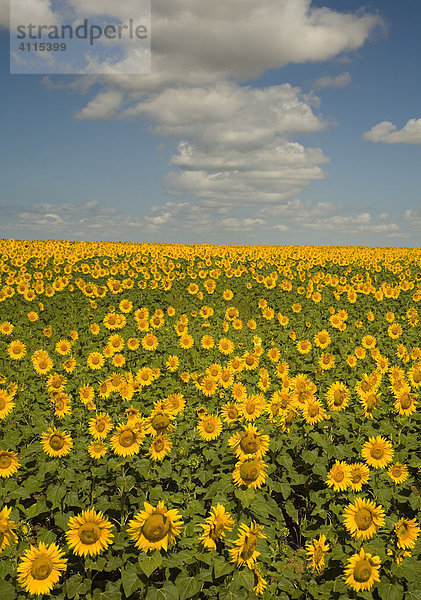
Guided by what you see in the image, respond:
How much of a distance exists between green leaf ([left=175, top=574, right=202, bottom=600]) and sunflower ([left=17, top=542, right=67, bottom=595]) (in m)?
0.95

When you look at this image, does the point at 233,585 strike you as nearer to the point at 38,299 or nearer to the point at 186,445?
the point at 186,445

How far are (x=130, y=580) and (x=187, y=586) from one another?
473mm

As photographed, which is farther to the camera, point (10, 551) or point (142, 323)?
point (142, 323)

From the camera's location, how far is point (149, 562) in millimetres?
2982

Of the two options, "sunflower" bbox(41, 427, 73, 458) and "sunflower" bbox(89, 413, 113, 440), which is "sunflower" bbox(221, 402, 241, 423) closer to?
"sunflower" bbox(89, 413, 113, 440)

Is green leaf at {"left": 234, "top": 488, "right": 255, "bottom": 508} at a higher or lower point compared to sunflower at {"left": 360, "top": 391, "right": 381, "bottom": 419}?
lower

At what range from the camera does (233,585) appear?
3.30 meters

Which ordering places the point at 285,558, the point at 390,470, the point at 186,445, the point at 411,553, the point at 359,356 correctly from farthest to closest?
the point at 359,356
the point at 186,445
the point at 390,470
the point at 285,558
the point at 411,553

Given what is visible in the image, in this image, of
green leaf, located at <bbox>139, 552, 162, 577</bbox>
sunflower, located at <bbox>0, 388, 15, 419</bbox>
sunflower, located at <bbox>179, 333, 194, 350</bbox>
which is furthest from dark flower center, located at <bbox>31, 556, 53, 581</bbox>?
sunflower, located at <bbox>179, 333, 194, 350</bbox>

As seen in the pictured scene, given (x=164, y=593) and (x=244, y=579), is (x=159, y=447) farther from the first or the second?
(x=244, y=579)

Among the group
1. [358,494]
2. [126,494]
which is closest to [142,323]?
[126,494]

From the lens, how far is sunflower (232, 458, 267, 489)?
11.6 feet

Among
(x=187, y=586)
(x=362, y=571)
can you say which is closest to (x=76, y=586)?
(x=187, y=586)

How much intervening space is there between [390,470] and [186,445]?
2.35m
